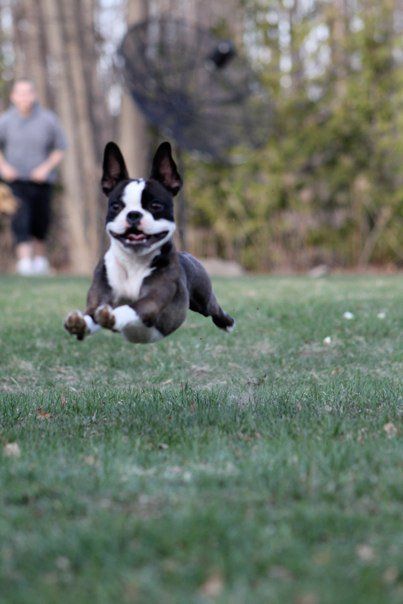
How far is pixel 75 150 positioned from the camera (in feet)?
59.0

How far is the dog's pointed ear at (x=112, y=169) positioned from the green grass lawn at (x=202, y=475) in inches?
47.3

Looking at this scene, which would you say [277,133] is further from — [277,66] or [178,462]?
[178,462]

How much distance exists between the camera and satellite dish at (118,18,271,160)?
46.8 feet

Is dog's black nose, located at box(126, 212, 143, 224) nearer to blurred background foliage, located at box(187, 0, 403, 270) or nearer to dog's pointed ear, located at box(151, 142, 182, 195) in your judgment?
dog's pointed ear, located at box(151, 142, 182, 195)

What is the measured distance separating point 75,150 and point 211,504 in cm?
1556

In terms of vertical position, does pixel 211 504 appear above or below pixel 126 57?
below

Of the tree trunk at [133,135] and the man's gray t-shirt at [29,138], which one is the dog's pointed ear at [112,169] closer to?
the man's gray t-shirt at [29,138]

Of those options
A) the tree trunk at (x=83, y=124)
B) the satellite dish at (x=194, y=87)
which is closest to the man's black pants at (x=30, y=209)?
the satellite dish at (x=194, y=87)

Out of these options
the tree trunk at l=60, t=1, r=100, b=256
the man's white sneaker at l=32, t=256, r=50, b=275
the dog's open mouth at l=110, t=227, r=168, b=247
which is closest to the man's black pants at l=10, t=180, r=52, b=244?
the man's white sneaker at l=32, t=256, r=50, b=275

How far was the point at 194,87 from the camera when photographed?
1512 cm

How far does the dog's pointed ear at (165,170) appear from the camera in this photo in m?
4.23

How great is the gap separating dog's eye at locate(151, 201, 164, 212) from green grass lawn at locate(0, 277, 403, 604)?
106 cm

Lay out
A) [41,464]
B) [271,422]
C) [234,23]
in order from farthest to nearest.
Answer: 1. [234,23]
2. [271,422]
3. [41,464]

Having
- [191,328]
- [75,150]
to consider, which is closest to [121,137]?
[75,150]
